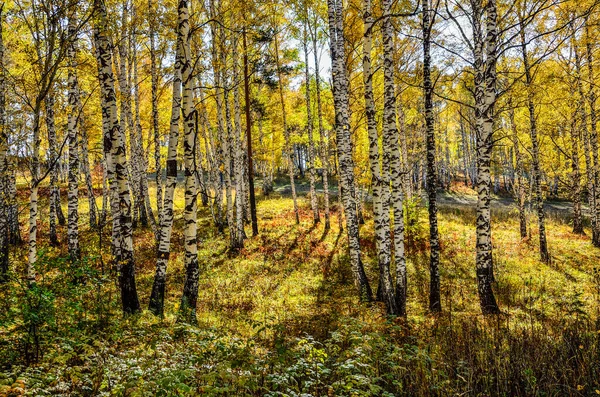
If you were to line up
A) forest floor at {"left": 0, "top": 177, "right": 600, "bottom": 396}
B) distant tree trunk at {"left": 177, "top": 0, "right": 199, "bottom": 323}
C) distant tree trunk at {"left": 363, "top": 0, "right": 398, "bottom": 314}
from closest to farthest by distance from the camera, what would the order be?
forest floor at {"left": 0, "top": 177, "right": 600, "bottom": 396}
distant tree trunk at {"left": 177, "top": 0, "right": 199, "bottom": 323}
distant tree trunk at {"left": 363, "top": 0, "right": 398, "bottom": 314}

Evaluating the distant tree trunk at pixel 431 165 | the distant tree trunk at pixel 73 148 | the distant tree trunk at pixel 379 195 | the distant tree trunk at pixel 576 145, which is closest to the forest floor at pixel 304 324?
the distant tree trunk at pixel 431 165

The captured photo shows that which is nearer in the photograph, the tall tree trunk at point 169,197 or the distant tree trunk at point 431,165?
the tall tree trunk at point 169,197

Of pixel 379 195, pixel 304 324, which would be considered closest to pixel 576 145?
pixel 379 195

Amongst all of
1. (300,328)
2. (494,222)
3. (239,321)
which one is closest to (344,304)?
(300,328)

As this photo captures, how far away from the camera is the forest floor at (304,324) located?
13.6ft

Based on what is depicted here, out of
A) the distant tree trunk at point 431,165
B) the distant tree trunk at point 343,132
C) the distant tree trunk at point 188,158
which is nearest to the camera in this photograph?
the distant tree trunk at point 188,158

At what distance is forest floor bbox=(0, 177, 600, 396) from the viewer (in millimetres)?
4148

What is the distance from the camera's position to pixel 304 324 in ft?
26.2

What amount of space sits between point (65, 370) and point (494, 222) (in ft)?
77.8

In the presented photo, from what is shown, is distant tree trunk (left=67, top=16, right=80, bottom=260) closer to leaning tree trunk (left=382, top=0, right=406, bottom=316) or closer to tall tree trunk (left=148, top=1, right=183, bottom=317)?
tall tree trunk (left=148, top=1, right=183, bottom=317)

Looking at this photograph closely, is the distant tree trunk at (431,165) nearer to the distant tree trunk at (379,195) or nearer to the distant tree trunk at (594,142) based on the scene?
the distant tree trunk at (379,195)

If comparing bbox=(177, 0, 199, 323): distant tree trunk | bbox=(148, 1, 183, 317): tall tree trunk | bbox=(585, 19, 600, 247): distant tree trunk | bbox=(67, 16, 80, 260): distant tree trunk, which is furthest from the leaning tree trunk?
bbox=(585, 19, 600, 247): distant tree trunk

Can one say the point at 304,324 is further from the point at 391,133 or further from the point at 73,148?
the point at 73,148

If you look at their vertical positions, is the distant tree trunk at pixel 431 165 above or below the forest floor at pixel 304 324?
above
